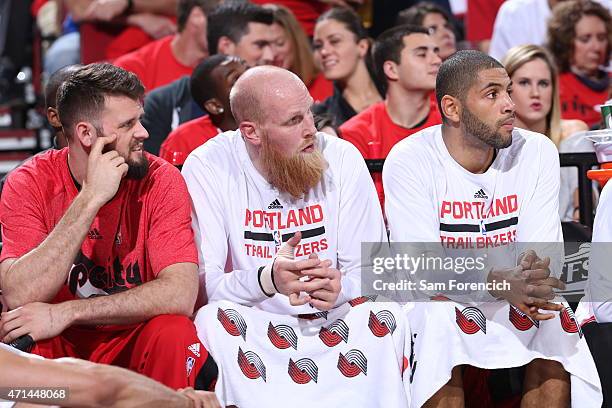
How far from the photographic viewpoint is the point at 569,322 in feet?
13.0

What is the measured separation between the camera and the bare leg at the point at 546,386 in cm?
394

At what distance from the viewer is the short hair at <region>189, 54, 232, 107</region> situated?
5535 millimetres

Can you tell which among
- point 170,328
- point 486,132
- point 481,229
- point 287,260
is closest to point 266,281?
point 287,260

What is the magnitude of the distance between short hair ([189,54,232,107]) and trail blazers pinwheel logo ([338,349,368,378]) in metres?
2.05

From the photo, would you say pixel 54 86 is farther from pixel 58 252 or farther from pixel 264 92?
pixel 58 252

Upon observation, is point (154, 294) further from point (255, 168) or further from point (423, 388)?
point (423, 388)

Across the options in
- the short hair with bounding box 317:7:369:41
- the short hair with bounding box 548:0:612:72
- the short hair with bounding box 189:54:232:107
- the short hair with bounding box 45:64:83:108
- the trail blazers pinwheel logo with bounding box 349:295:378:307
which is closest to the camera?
the trail blazers pinwheel logo with bounding box 349:295:378:307

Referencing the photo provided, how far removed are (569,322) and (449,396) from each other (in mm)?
524

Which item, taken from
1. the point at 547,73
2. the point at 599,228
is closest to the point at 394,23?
the point at 547,73

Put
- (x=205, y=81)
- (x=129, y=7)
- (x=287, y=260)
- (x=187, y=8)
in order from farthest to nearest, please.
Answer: (x=129, y=7) < (x=187, y=8) < (x=205, y=81) < (x=287, y=260)

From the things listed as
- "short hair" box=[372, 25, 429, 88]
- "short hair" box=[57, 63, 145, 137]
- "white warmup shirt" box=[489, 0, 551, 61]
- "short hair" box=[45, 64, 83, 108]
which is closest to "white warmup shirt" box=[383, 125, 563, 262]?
"short hair" box=[57, 63, 145, 137]

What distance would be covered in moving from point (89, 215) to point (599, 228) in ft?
6.19

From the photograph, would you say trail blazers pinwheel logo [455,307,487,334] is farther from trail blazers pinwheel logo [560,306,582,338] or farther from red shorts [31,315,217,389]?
red shorts [31,315,217,389]

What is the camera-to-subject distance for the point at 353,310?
3967mm
